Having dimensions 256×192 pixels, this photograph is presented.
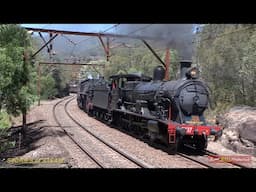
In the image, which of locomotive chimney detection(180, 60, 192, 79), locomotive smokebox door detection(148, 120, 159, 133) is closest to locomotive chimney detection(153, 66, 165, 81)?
locomotive chimney detection(180, 60, 192, 79)

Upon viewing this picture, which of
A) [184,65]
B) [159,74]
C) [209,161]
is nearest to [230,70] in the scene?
[159,74]

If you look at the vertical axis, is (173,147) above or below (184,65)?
below

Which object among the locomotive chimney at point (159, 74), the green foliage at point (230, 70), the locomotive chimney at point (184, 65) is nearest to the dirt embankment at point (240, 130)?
the locomotive chimney at point (184, 65)

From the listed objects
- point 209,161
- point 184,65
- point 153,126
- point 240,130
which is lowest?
Answer: point 209,161

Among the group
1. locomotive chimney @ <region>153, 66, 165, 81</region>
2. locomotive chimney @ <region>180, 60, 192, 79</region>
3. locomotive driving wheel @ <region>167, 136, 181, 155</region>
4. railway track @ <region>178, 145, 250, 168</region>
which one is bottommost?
railway track @ <region>178, 145, 250, 168</region>

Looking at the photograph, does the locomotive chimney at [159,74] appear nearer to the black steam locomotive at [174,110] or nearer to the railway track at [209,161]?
the black steam locomotive at [174,110]

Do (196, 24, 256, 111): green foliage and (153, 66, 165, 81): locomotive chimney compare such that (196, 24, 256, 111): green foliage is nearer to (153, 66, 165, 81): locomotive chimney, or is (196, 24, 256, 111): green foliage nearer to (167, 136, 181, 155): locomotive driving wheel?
(153, 66, 165, 81): locomotive chimney

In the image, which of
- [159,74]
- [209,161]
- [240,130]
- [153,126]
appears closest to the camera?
[209,161]

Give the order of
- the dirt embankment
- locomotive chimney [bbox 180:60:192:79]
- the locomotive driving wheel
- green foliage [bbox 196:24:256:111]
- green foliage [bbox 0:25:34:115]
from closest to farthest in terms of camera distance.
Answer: the locomotive driving wheel, the dirt embankment, locomotive chimney [bbox 180:60:192:79], green foliage [bbox 0:25:34:115], green foliage [bbox 196:24:256:111]

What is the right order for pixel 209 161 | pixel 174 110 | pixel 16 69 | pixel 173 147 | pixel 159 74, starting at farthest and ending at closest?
pixel 159 74 → pixel 16 69 → pixel 174 110 → pixel 173 147 → pixel 209 161

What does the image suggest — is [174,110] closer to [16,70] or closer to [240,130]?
[240,130]

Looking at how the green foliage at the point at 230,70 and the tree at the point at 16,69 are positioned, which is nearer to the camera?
the tree at the point at 16,69
